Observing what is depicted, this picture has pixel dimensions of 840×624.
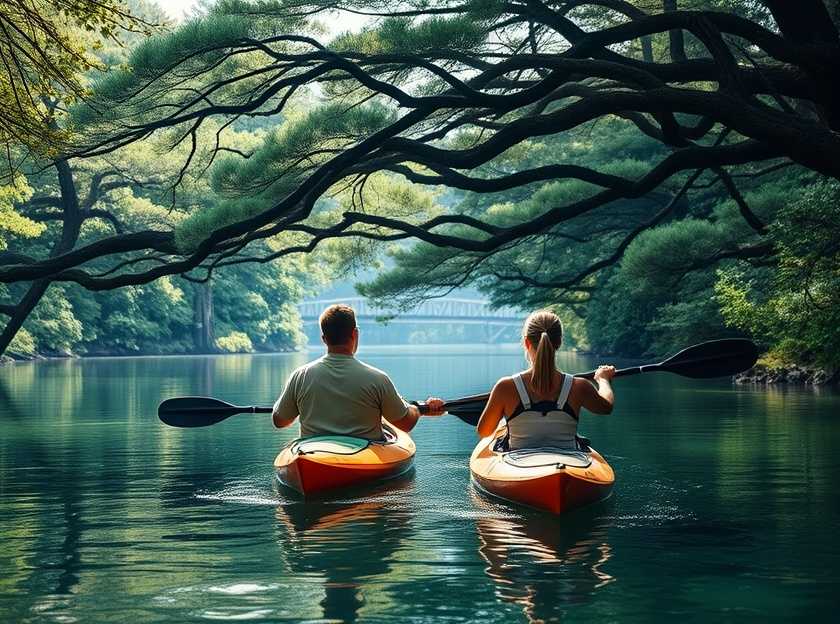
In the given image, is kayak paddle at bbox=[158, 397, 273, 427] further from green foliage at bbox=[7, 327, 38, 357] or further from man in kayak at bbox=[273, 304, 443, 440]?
green foliage at bbox=[7, 327, 38, 357]

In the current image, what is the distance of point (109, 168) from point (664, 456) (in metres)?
23.3

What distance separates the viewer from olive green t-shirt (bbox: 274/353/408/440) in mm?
8586

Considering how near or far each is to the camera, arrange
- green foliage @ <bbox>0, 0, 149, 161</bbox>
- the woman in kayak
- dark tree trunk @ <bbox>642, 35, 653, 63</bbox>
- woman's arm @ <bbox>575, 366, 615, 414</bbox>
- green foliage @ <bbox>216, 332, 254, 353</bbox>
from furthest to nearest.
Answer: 1. green foliage @ <bbox>216, 332, 254, 353</bbox>
2. dark tree trunk @ <bbox>642, 35, 653, 63</bbox>
3. green foliage @ <bbox>0, 0, 149, 161</bbox>
4. woman's arm @ <bbox>575, 366, 615, 414</bbox>
5. the woman in kayak

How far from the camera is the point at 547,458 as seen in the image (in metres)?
7.80

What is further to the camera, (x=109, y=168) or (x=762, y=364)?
(x=109, y=168)

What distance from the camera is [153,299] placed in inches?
1967

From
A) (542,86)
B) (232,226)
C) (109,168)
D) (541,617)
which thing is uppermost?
(109,168)

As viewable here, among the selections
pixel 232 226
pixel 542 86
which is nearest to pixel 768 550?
pixel 542 86

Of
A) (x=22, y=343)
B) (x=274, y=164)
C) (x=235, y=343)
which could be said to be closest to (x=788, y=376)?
(x=274, y=164)

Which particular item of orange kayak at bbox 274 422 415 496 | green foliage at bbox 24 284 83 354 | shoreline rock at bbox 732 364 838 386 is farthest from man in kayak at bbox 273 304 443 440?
green foliage at bbox 24 284 83 354

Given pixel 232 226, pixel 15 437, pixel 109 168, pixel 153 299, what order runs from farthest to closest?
pixel 153 299 → pixel 109 168 → pixel 15 437 → pixel 232 226

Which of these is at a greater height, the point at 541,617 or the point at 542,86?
the point at 542,86

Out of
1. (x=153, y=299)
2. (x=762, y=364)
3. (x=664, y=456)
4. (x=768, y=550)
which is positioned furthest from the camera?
(x=153, y=299)

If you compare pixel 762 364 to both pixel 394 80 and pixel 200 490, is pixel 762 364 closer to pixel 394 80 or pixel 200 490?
pixel 394 80
